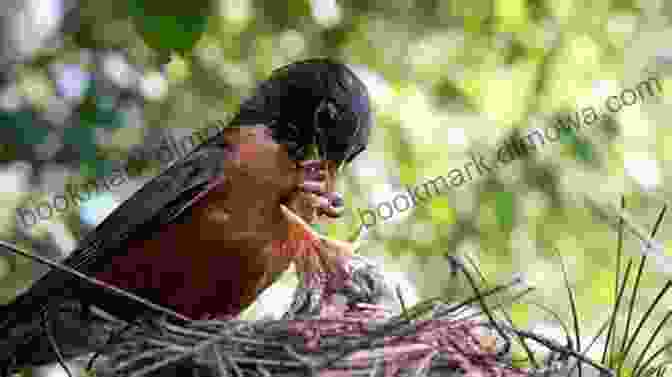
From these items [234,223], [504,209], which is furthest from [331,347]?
[504,209]

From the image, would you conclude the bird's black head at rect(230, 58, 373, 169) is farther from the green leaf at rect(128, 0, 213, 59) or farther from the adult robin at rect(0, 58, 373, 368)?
the green leaf at rect(128, 0, 213, 59)

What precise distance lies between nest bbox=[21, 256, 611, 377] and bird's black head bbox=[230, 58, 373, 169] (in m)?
0.46

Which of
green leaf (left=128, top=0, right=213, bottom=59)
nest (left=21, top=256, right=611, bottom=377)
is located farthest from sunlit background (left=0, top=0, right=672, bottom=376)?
nest (left=21, top=256, right=611, bottom=377)

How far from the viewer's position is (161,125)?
10.9 ft

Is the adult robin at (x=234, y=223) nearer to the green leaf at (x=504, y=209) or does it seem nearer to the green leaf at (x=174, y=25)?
the green leaf at (x=174, y=25)

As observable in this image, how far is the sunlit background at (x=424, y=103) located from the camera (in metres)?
3.04

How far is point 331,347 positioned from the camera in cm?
132

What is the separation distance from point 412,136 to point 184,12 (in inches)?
72.1

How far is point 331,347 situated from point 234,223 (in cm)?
53

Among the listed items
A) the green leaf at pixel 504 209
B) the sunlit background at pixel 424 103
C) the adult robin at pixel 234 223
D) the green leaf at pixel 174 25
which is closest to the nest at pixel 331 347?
the adult robin at pixel 234 223

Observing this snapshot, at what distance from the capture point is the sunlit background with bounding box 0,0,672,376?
9.98 ft

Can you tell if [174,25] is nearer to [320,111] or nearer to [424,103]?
[320,111]

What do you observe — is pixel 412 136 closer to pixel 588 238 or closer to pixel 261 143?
pixel 588 238

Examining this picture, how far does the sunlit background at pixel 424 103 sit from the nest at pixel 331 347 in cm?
138
